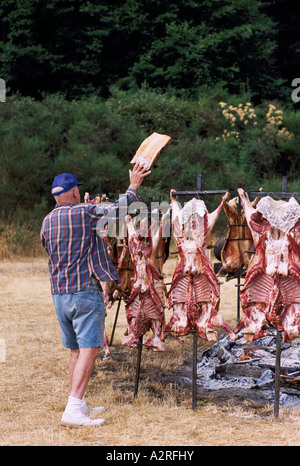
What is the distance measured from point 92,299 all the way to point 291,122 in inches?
785

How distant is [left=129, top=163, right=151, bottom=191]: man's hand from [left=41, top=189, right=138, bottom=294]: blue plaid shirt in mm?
70

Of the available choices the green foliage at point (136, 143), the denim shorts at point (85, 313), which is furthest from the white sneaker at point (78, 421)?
the green foliage at point (136, 143)

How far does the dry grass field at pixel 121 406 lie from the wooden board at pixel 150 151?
6.84ft

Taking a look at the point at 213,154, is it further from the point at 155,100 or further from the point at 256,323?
the point at 256,323

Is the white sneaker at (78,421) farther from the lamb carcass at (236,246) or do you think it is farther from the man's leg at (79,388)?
the lamb carcass at (236,246)

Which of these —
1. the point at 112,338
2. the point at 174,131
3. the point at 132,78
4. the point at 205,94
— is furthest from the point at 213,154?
the point at 112,338

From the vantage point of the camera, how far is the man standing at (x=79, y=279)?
15.4 ft

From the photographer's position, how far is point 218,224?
1897 cm

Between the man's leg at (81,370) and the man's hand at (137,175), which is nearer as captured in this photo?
the man's leg at (81,370)

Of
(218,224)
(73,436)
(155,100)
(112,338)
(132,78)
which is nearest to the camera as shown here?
(73,436)

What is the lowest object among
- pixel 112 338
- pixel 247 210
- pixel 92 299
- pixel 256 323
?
pixel 112 338

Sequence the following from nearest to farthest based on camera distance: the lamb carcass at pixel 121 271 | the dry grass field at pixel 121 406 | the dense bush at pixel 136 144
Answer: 1. the dry grass field at pixel 121 406
2. the lamb carcass at pixel 121 271
3. the dense bush at pixel 136 144

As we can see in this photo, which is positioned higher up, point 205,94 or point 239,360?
point 205,94

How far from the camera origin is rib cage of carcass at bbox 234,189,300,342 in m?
4.96
